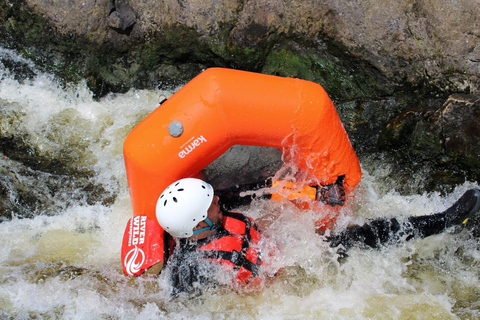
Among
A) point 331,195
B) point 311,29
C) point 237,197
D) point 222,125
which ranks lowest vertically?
point 237,197

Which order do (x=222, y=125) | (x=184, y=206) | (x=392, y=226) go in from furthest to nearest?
(x=392, y=226) → (x=222, y=125) → (x=184, y=206)

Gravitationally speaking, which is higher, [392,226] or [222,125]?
[222,125]

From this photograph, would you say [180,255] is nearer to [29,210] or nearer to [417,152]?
[29,210]

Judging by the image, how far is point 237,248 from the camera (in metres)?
3.38

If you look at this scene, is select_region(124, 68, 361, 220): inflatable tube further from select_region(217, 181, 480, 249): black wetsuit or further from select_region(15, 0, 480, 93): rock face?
select_region(15, 0, 480, 93): rock face

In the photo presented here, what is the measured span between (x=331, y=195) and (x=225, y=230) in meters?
0.86

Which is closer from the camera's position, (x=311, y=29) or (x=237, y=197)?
(x=237, y=197)

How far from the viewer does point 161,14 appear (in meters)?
4.59

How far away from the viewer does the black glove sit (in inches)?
138

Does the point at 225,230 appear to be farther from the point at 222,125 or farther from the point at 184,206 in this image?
Answer: the point at 222,125

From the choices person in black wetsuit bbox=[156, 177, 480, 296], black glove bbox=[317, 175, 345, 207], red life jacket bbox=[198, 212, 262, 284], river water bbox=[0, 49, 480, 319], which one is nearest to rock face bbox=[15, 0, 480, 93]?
river water bbox=[0, 49, 480, 319]

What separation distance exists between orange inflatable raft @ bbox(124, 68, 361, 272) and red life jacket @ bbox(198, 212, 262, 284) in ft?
1.68

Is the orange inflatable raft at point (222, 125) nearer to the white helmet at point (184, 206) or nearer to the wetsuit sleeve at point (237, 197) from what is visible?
the white helmet at point (184, 206)

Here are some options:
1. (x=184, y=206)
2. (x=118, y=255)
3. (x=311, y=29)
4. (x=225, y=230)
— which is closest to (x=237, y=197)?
(x=225, y=230)
